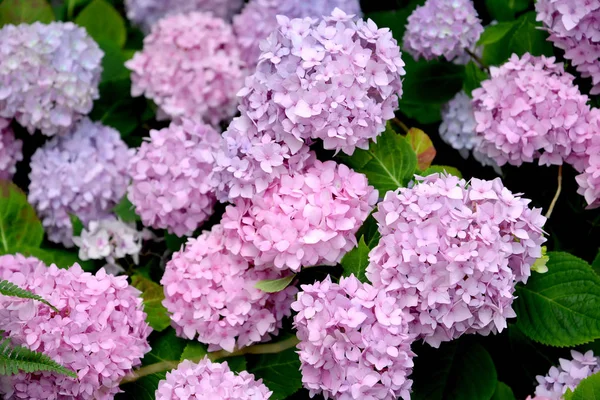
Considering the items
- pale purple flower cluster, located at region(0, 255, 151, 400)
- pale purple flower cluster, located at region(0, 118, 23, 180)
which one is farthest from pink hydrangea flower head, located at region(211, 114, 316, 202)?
pale purple flower cluster, located at region(0, 118, 23, 180)

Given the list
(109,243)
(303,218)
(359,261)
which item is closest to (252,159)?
(303,218)

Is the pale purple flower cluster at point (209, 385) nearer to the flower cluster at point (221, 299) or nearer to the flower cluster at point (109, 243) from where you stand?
the flower cluster at point (221, 299)

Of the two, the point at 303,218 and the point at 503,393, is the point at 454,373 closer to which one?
the point at 503,393

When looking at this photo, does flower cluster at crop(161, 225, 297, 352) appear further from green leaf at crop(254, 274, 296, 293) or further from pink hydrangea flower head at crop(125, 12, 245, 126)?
pink hydrangea flower head at crop(125, 12, 245, 126)

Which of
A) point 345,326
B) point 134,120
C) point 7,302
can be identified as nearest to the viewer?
point 345,326

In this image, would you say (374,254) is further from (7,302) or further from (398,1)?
(398,1)

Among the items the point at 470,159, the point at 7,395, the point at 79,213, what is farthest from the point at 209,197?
the point at 470,159
